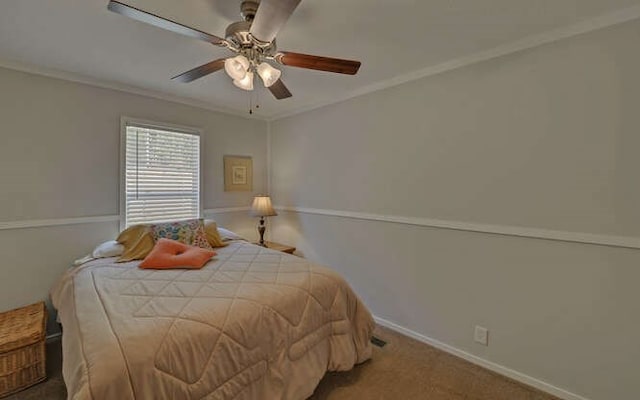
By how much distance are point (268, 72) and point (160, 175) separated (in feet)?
6.81

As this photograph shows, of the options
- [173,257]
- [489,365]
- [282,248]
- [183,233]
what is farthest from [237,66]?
[489,365]

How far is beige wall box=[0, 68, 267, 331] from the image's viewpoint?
2283 mm

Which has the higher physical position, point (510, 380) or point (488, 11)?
point (488, 11)

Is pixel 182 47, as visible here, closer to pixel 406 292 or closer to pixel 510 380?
pixel 406 292

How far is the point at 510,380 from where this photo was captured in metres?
2.02

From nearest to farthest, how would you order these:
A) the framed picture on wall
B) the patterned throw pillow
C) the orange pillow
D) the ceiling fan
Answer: the ceiling fan → the orange pillow → the patterned throw pillow → the framed picture on wall

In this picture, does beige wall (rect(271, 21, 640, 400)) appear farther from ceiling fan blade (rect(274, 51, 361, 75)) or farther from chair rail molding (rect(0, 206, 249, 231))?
chair rail molding (rect(0, 206, 249, 231))

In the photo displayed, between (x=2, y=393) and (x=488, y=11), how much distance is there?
374 cm

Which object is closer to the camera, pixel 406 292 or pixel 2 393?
pixel 2 393

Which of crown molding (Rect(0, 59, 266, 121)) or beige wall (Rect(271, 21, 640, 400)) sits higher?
crown molding (Rect(0, 59, 266, 121))

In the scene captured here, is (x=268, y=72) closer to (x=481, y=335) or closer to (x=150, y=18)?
(x=150, y=18)

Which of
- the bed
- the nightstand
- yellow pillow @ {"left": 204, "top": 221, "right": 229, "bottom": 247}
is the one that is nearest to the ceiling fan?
the bed

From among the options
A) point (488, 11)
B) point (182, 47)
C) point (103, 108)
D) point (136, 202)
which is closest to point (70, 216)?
point (136, 202)

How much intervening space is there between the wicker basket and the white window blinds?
1100 millimetres
